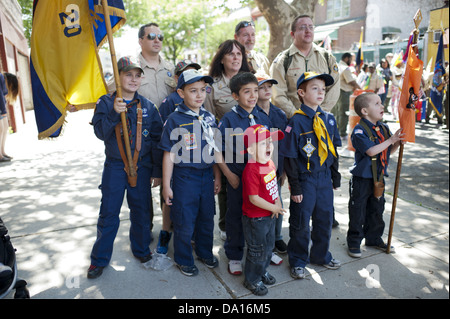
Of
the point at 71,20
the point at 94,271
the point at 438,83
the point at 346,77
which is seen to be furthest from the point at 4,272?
the point at 438,83

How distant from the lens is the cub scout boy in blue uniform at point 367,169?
3171 millimetres

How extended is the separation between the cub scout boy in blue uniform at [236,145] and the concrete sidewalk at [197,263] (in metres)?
0.23

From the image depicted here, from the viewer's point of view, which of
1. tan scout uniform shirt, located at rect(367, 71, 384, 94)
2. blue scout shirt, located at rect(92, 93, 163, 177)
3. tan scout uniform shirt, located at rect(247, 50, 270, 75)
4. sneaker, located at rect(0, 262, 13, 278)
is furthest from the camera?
tan scout uniform shirt, located at rect(367, 71, 384, 94)

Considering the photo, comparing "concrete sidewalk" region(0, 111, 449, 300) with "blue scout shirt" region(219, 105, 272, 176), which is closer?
"concrete sidewalk" region(0, 111, 449, 300)

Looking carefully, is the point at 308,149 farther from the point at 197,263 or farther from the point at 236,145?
the point at 197,263

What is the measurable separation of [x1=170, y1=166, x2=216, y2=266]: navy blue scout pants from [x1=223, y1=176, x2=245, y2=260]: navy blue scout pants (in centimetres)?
16

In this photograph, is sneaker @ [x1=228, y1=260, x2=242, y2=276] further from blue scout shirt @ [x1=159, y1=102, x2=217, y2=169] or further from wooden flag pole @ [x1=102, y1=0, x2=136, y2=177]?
wooden flag pole @ [x1=102, y1=0, x2=136, y2=177]

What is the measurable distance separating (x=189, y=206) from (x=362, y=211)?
1.62 meters

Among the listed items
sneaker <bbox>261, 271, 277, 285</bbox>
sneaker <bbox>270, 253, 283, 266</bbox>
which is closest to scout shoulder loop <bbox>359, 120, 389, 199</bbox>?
sneaker <bbox>270, 253, 283, 266</bbox>

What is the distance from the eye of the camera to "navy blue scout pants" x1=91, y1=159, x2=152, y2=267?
9.71 ft

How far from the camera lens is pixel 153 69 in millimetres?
3627

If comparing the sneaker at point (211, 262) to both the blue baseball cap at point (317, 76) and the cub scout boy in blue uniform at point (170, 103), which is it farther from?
the blue baseball cap at point (317, 76)

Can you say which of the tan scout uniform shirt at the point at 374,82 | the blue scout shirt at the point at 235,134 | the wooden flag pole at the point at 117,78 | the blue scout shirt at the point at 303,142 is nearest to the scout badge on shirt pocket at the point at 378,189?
the blue scout shirt at the point at 303,142
